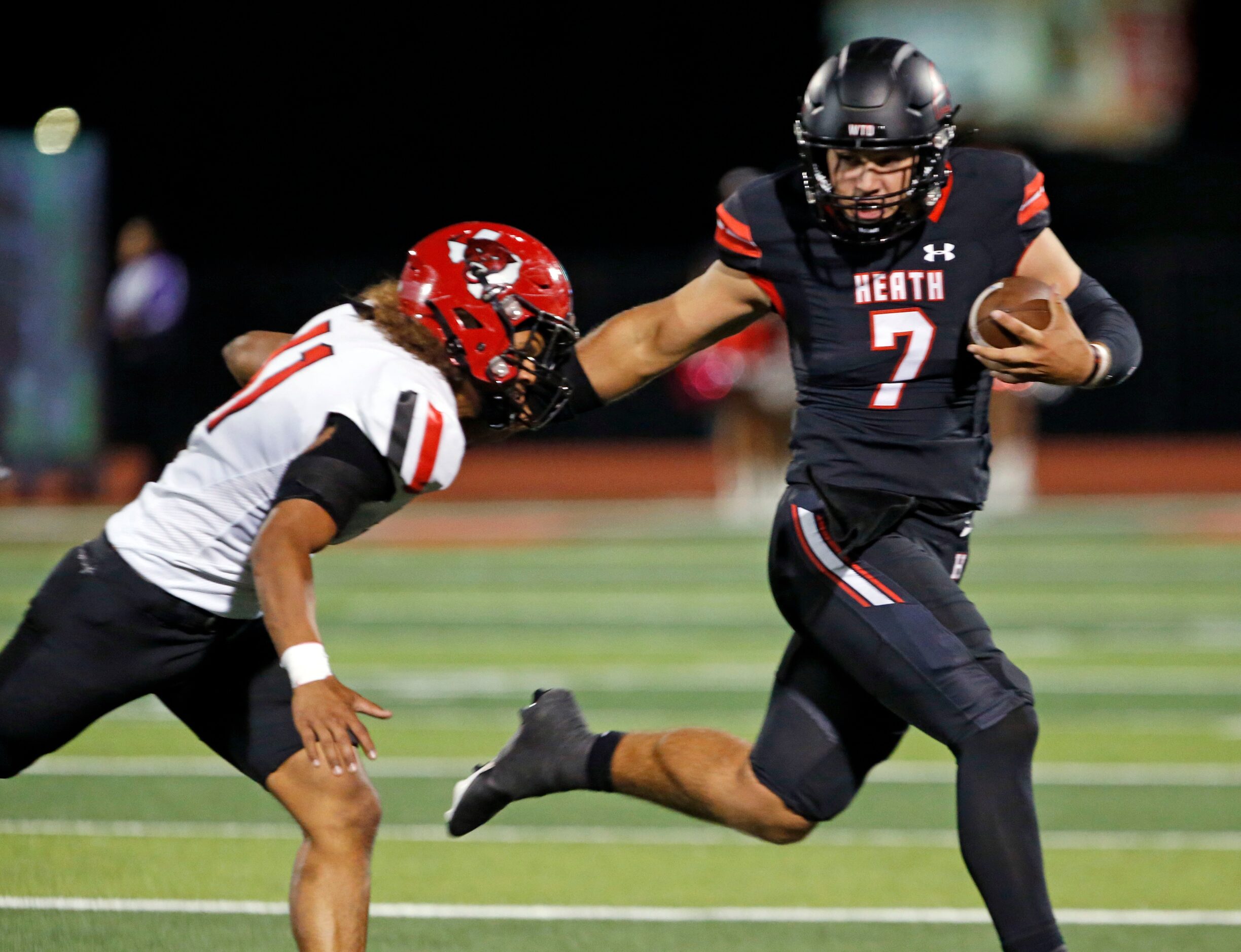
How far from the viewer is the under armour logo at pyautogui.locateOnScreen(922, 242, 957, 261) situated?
136 inches

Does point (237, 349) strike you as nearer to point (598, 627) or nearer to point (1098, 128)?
point (598, 627)

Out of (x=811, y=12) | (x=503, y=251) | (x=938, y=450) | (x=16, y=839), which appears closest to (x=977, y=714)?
(x=938, y=450)

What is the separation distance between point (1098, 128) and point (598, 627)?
1358 centimetres

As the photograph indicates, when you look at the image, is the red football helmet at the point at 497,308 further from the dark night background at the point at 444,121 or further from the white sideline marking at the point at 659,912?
the dark night background at the point at 444,121

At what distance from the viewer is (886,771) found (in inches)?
235

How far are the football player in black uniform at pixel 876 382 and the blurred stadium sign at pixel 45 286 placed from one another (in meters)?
11.3

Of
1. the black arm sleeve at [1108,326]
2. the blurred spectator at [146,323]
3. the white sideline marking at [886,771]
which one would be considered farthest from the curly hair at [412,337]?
the blurred spectator at [146,323]

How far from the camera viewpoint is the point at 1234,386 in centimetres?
1991

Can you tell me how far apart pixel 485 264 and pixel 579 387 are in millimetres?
521

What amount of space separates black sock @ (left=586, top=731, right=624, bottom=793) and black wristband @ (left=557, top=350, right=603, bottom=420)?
70 cm

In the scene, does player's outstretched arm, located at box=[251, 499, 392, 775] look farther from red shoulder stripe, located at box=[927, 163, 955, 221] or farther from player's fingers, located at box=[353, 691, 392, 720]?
red shoulder stripe, located at box=[927, 163, 955, 221]

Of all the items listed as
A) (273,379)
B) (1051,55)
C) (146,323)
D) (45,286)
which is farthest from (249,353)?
(1051,55)

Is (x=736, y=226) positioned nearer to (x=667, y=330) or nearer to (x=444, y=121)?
(x=667, y=330)

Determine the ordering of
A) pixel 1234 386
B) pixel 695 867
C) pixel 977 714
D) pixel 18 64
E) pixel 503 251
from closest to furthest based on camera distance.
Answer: pixel 977 714 < pixel 503 251 < pixel 695 867 < pixel 1234 386 < pixel 18 64
